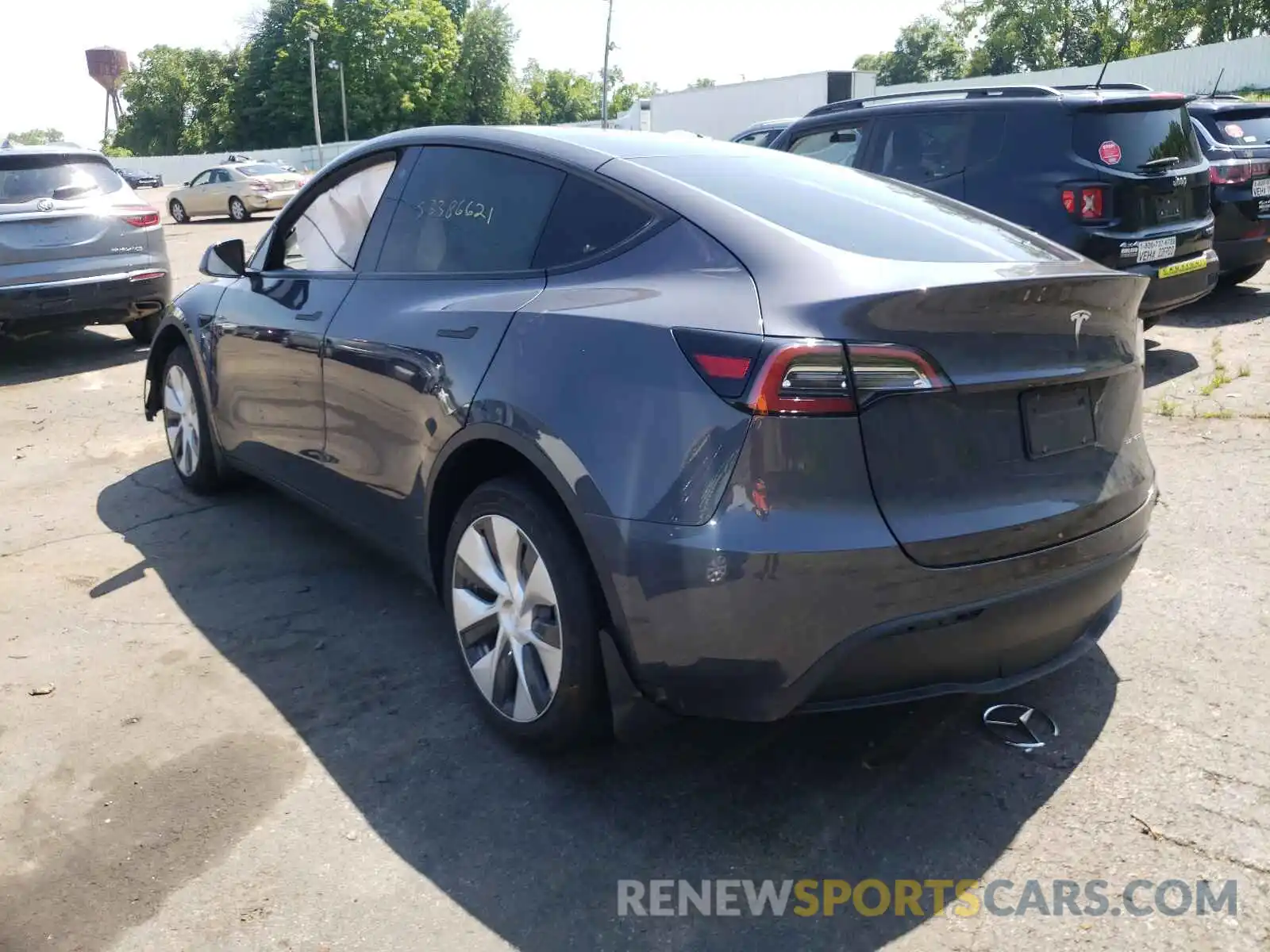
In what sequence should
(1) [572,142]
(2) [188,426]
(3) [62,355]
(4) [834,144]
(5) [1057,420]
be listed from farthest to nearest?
(3) [62,355], (4) [834,144], (2) [188,426], (1) [572,142], (5) [1057,420]

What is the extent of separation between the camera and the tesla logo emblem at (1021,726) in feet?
9.96

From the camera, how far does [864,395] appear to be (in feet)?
7.80

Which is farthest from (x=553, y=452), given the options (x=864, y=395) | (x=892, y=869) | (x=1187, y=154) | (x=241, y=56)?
(x=241, y=56)

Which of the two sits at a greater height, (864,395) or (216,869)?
(864,395)

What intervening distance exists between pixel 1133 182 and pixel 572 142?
4581mm

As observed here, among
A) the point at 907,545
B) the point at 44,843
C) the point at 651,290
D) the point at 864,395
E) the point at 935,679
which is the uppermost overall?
the point at 651,290

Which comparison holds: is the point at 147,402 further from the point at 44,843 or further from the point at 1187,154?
the point at 1187,154

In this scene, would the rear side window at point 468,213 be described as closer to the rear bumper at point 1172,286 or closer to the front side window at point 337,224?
the front side window at point 337,224

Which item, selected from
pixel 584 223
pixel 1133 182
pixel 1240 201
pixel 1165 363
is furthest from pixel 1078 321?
pixel 1240 201

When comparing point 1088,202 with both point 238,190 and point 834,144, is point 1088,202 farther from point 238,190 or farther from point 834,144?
point 238,190

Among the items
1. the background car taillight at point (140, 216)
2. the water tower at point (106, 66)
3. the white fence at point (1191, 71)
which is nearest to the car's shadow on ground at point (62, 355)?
the background car taillight at point (140, 216)

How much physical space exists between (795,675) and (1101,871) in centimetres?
84

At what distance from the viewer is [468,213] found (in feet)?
11.5

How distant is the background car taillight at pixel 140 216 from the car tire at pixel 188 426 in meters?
4.17
